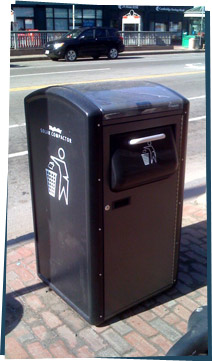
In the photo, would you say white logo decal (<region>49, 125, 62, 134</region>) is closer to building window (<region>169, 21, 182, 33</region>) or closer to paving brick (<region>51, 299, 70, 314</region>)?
paving brick (<region>51, 299, 70, 314</region>)

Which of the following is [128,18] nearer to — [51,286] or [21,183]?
[21,183]

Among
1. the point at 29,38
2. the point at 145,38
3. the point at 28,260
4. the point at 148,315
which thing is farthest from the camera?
the point at 145,38

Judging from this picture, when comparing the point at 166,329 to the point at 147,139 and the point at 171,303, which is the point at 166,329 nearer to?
the point at 171,303

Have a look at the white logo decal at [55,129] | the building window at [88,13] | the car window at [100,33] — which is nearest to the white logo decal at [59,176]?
the white logo decal at [55,129]

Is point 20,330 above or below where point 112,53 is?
below

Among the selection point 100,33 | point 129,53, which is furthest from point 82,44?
point 129,53

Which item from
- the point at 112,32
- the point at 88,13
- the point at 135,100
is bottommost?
the point at 135,100

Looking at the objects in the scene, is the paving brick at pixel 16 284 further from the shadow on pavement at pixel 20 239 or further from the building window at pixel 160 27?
the building window at pixel 160 27

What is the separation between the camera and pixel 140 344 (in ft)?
8.71

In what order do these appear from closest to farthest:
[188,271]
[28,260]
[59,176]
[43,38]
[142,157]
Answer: [142,157] → [59,176] → [188,271] → [28,260] → [43,38]

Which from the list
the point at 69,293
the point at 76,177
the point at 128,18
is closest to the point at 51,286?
the point at 69,293

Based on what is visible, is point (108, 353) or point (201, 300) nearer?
point (108, 353)

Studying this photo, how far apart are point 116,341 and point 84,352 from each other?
0.22m

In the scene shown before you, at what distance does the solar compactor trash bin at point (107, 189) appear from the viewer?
2438mm
